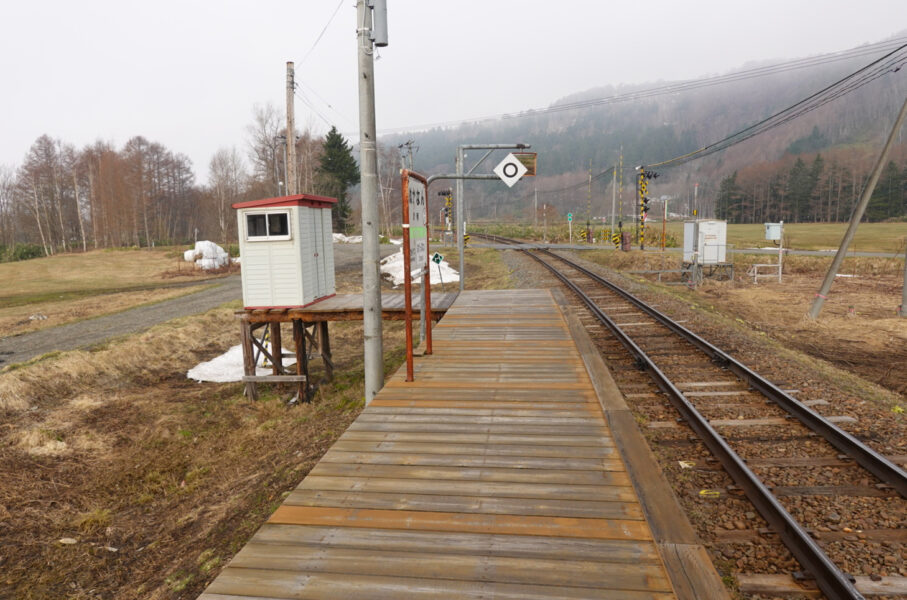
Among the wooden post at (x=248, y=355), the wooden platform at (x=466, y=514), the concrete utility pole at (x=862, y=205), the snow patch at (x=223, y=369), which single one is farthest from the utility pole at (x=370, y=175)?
the concrete utility pole at (x=862, y=205)

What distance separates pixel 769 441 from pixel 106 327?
1878cm

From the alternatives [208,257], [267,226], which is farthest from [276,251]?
[208,257]

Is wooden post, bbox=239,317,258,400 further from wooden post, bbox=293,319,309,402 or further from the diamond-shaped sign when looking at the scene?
the diamond-shaped sign

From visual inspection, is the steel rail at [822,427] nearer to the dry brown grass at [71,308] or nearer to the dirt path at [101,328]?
the dirt path at [101,328]

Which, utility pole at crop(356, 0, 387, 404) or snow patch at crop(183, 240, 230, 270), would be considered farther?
snow patch at crop(183, 240, 230, 270)

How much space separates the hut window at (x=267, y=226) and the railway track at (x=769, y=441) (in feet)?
23.9

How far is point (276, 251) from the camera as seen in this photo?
458 inches

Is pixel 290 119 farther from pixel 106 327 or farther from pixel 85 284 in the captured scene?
pixel 85 284

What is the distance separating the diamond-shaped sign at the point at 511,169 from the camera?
912cm

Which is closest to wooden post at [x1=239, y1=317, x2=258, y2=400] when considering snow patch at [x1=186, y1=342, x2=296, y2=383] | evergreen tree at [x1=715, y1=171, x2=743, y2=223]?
snow patch at [x1=186, y1=342, x2=296, y2=383]

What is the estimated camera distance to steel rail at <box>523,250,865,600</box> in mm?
3549

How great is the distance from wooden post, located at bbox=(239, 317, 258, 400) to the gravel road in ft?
18.5

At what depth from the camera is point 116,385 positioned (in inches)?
509

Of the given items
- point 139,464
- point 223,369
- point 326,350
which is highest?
point 326,350
